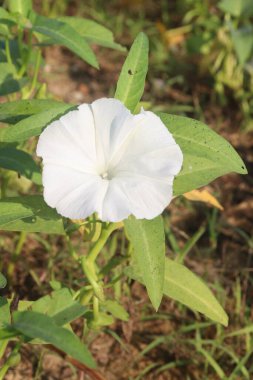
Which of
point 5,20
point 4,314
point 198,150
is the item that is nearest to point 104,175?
point 198,150

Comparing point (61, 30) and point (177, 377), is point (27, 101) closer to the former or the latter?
point (61, 30)

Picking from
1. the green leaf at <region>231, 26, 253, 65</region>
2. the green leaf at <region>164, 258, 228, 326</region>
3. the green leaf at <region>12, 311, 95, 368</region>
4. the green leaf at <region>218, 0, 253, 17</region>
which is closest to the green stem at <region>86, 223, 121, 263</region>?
the green leaf at <region>164, 258, 228, 326</region>

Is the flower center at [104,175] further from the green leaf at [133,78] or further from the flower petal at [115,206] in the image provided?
the green leaf at [133,78]

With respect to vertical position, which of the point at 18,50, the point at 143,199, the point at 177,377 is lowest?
the point at 177,377

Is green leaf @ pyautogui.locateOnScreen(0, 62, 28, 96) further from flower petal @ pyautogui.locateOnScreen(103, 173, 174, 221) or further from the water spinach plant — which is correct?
flower petal @ pyautogui.locateOnScreen(103, 173, 174, 221)

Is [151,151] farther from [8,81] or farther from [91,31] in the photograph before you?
[91,31]

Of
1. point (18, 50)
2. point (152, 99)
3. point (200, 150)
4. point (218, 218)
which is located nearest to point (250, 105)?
point (152, 99)
